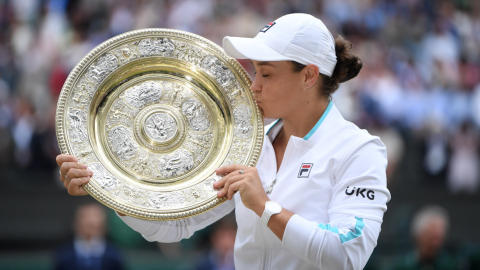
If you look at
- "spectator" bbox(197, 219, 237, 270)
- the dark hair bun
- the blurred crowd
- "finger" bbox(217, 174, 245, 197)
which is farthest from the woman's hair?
the blurred crowd

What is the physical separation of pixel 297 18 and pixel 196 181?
2.36ft

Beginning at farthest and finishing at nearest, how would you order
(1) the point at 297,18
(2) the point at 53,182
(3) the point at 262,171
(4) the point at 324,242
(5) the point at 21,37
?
(5) the point at 21,37
(2) the point at 53,182
(3) the point at 262,171
(1) the point at 297,18
(4) the point at 324,242

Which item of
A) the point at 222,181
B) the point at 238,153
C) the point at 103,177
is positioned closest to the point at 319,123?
the point at 238,153

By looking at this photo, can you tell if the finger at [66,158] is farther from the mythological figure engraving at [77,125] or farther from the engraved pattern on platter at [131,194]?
the engraved pattern on platter at [131,194]

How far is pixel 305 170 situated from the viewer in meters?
2.11

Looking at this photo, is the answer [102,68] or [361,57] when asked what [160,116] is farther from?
[361,57]

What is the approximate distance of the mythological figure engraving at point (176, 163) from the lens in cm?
225

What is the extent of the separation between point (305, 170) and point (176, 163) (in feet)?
1.69

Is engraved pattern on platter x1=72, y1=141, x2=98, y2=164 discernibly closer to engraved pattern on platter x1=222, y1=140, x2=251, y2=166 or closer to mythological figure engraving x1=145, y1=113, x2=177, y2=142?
mythological figure engraving x1=145, y1=113, x2=177, y2=142

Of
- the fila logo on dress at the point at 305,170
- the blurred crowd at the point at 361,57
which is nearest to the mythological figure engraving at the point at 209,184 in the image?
the fila logo on dress at the point at 305,170

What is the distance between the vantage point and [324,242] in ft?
6.27

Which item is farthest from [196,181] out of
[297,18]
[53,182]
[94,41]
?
[94,41]

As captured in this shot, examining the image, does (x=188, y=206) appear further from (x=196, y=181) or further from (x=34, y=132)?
(x=34, y=132)

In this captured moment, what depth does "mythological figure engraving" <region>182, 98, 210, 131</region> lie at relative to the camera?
2.31 m
